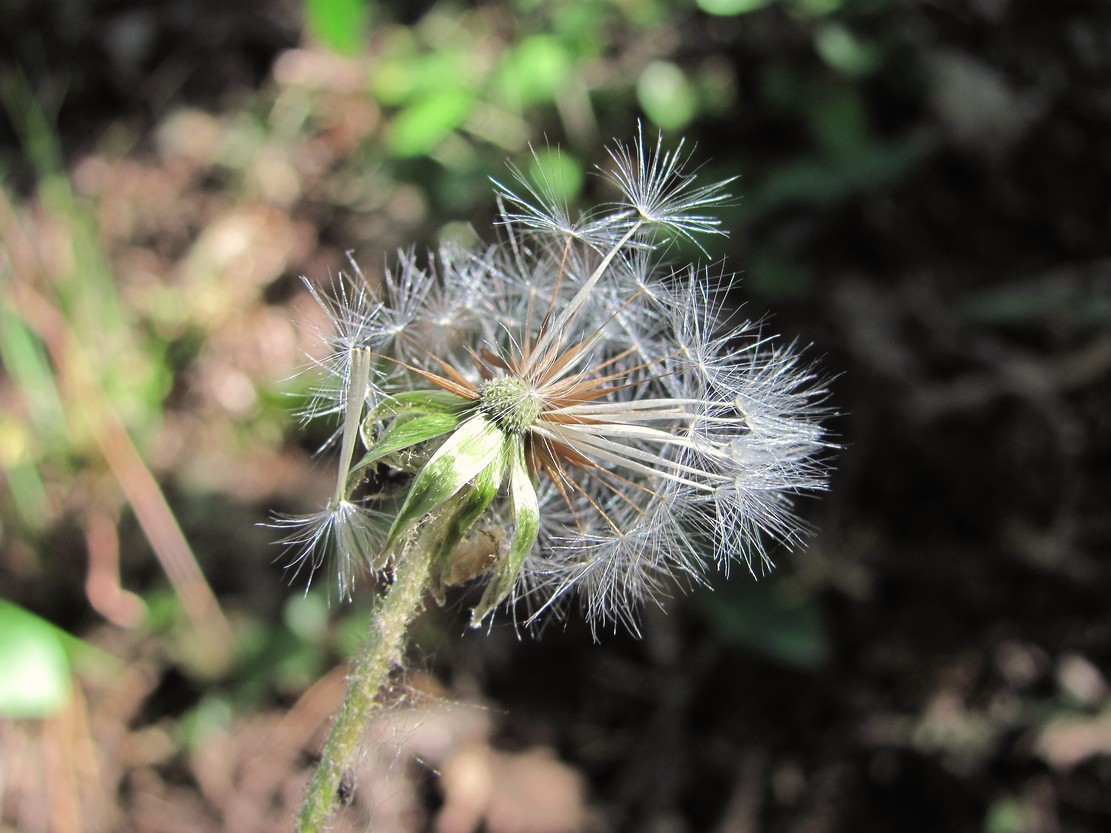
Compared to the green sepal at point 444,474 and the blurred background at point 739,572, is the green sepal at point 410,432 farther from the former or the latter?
the blurred background at point 739,572

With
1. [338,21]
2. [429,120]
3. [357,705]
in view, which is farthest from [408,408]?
[338,21]

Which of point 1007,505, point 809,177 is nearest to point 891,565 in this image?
point 1007,505

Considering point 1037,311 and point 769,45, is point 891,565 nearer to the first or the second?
point 1037,311

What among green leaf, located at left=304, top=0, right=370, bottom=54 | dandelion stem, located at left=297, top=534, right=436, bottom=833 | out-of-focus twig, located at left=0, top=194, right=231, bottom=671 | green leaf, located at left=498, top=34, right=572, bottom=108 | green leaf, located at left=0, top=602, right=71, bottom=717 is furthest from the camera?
green leaf, located at left=304, top=0, right=370, bottom=54

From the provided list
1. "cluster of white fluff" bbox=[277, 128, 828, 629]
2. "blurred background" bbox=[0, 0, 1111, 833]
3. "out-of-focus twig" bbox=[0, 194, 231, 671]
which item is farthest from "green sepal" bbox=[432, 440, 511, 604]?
"out-of-focus twig" bbox=[0, 194, 231, 671]

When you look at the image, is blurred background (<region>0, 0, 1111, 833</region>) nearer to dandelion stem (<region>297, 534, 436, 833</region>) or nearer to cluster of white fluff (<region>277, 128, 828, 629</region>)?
cluster of white fluff (<region>277, 128, 828, 629</region>)
